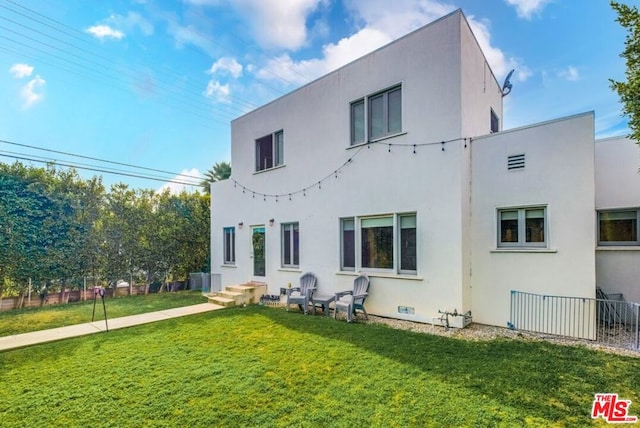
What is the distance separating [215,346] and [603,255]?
29.4ft

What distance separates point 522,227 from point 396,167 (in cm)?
299

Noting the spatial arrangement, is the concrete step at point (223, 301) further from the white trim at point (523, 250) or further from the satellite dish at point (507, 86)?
the satellite dish at point (507, 86)

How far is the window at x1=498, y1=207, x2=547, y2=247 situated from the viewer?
641 cm

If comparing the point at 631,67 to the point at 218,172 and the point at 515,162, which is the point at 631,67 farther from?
the point at 218,172

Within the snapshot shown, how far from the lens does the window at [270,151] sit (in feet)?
35.3

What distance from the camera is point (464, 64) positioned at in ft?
22.7

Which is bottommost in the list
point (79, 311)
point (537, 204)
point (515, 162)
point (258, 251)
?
point (79, 311)

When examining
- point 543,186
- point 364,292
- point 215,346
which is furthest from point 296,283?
point 543,186

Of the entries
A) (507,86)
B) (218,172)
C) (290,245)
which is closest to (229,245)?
(290,245)

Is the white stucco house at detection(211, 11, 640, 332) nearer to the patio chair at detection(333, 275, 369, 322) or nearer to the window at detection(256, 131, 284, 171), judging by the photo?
the patio chair at detection(333, 275, 369, 322)

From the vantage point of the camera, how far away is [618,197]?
7.45m

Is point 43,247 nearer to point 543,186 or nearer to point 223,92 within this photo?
point 223,92

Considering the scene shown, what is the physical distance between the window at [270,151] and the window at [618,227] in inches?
353

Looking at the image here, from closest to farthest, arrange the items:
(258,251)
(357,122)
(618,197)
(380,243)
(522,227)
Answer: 1. (522,227)
2. (618,197)
3. (380,243)
4. (357,122)
5. (258,251)
